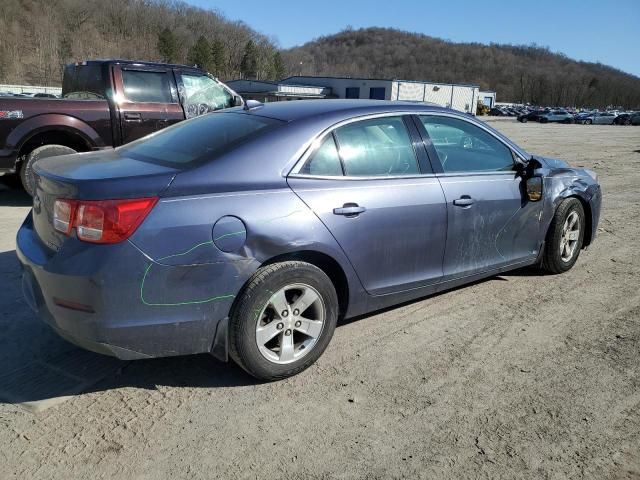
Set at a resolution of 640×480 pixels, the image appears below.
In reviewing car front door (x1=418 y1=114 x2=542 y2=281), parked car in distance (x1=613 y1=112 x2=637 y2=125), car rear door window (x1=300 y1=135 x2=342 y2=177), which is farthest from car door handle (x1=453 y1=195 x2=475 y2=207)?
parked car in distance (x1=613 y1=112 x2=637 y2=125)

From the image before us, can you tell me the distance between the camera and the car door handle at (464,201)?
389 centimetres

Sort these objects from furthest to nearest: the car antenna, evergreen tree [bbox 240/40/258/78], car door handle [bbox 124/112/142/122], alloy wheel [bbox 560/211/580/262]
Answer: evergreen tree [bbox 240/40/258/78] < car door handle [bbox 124/112/142/122] < alloy wheel [bbox 560/211/580/262] < the car antenna

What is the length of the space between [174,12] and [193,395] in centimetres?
16524

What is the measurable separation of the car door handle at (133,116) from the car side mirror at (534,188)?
17.5 feet

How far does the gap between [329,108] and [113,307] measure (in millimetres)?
1902

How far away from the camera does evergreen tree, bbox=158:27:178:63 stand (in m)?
122

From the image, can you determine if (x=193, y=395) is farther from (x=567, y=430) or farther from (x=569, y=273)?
(x=569, y=273)

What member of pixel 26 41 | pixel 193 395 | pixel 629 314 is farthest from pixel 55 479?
pixel 26 41

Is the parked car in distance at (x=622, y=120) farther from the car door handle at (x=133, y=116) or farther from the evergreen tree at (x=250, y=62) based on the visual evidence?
the evergreen tree at (x=250, y=62)

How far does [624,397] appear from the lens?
310 centimetres

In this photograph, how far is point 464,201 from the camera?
3941mm

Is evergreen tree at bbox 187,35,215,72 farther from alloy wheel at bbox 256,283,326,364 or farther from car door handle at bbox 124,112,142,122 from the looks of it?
alloy wheel at bbox 256,283,326,364

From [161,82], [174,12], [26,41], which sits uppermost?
[174,12]

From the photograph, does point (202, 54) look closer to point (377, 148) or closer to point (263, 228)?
point (377, 148)
